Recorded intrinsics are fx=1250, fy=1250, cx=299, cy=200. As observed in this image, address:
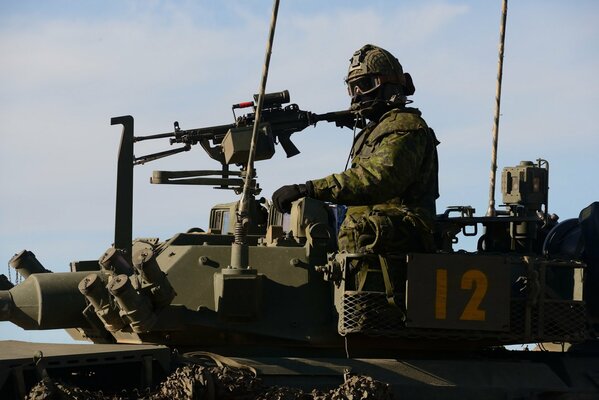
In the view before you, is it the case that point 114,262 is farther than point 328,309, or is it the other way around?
point 328,309

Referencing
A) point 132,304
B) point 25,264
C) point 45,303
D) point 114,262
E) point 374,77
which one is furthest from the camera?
point 25,264

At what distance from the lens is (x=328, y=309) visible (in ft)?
38.6

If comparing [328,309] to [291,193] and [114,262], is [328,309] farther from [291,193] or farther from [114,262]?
[114,262]

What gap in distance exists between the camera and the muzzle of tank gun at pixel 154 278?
10.9m

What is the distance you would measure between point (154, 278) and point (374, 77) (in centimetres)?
322

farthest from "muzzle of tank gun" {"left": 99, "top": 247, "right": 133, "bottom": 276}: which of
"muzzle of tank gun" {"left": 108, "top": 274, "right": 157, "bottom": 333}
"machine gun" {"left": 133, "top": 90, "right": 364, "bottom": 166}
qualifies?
"machine gun" {"left": 133, "top": 90, "right": 364, "bottom": 166}

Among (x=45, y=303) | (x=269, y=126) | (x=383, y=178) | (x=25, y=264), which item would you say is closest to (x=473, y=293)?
(x=383, y=178)

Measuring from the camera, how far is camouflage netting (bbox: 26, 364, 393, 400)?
31.6 feet

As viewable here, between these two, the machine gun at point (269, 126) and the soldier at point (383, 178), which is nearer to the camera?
the soldier at point (383, 178)

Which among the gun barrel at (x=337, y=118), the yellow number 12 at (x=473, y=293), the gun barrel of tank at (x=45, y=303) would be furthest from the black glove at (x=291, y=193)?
the gun barrel at (x=337, y=118)

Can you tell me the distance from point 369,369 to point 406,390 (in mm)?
374

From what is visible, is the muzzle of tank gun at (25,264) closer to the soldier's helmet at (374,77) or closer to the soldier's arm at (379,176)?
the soldier's arm at (379,176)

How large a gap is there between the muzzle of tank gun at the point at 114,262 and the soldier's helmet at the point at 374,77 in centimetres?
296

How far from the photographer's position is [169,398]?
9.97 metres
